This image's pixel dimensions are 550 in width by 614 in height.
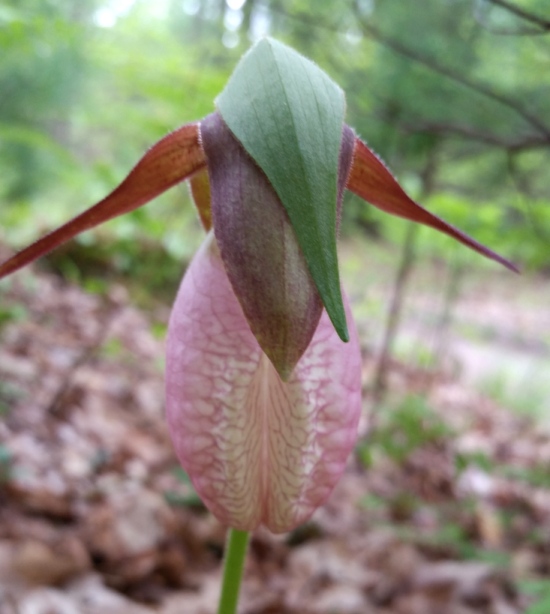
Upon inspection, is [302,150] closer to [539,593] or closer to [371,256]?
[539,593]

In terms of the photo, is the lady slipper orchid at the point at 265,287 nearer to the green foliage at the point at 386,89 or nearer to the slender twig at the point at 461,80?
the slender twig at the point at 461,80

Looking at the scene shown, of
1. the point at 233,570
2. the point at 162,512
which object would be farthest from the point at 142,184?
the point at 162,512

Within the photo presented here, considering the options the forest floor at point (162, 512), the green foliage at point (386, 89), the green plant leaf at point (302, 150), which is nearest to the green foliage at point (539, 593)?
the forest floor at point (162, 512)

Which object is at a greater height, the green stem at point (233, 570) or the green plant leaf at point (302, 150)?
the green plant leaf at point (302, 150)

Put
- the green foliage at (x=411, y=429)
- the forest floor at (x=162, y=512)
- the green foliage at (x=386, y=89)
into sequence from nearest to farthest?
the forest floor at (x=162, y=512)
the green foliage at (x=386, y=89)
the green foliage at (x=411, y=429)

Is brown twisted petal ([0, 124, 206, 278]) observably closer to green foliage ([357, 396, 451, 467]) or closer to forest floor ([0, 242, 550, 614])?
forest floor ([0, 242, 550, 614])

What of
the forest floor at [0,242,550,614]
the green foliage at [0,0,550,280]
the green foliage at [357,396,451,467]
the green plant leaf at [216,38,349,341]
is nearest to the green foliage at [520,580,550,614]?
the forest floor at [0,242,550,614]

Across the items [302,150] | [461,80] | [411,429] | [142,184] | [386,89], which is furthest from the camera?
[386,89]

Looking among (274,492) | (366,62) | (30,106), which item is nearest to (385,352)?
(366,62)
